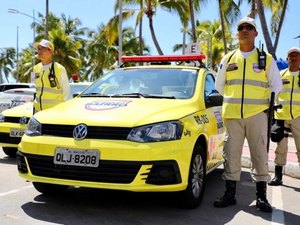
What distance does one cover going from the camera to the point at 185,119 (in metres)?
4.46

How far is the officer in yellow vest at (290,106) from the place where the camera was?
6.34 m

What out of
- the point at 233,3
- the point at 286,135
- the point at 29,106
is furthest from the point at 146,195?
the point at 233,3

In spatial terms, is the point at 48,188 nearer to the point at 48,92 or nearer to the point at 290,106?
the point at 48,92

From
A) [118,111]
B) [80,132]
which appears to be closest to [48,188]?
[80,132]

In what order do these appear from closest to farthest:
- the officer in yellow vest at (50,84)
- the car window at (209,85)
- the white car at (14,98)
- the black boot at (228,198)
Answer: the black boot at (228,198)
the car window at (209,85)
the officer in yellow vest at (50,84)
the white car at (14,98)

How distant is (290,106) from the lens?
635 cm

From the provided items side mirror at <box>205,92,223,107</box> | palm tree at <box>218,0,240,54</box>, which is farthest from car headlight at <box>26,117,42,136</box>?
palm tree at <box>218,0,240,54</box>

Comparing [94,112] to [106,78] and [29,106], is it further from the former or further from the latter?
[29,106]

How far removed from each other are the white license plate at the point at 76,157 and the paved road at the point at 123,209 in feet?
1.73

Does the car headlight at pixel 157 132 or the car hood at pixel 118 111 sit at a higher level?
the car hood at pixel 118 111

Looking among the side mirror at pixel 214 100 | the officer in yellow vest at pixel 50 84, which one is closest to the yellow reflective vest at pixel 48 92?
the officer in yellow vest at pixel 50 84

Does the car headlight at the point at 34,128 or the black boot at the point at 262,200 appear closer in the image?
the car headlight at the point at 34,128

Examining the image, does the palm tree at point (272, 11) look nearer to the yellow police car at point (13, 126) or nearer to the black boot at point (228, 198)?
the yellow police car at point (13, 126)

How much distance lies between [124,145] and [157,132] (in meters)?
0.35
